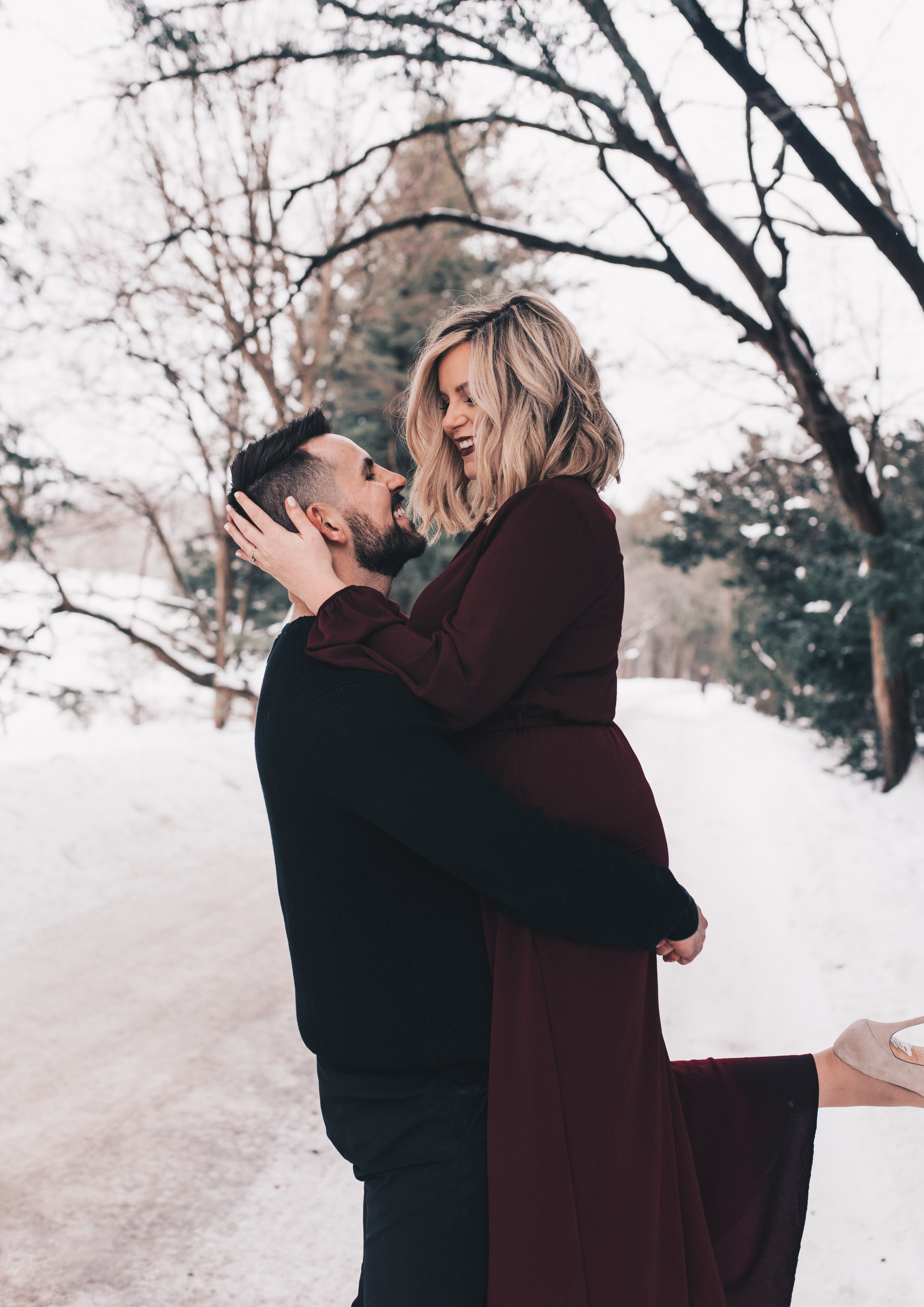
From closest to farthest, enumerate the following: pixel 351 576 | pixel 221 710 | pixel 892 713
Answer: pixel 351 576 < pixel 892 713 < pixel 221 710

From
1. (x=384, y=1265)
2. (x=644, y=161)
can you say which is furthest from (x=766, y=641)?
(x=384, y=1265)

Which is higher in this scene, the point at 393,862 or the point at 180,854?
the point at 393,862

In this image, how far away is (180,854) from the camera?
8156mm

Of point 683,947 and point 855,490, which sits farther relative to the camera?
point 855,490

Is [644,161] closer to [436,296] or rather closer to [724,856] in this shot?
[724,856]

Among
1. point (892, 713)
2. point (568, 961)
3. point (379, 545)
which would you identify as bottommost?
A: point (568, 961)

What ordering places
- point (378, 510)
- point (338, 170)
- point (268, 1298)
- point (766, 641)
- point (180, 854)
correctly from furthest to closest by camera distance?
point (766, 641) < point (180, 854) < point (338, 170) < point (268, 1298) < point (378, 510)

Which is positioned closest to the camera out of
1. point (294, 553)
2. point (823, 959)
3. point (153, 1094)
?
point (294, 553)

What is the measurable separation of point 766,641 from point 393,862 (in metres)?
14.6

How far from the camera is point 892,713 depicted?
31.5 ft

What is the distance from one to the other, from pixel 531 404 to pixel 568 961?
97 centimetres

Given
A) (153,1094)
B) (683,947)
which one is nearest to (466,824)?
(683,947)

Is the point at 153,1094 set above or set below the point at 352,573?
below

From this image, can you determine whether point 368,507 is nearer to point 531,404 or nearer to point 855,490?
point 531,404
